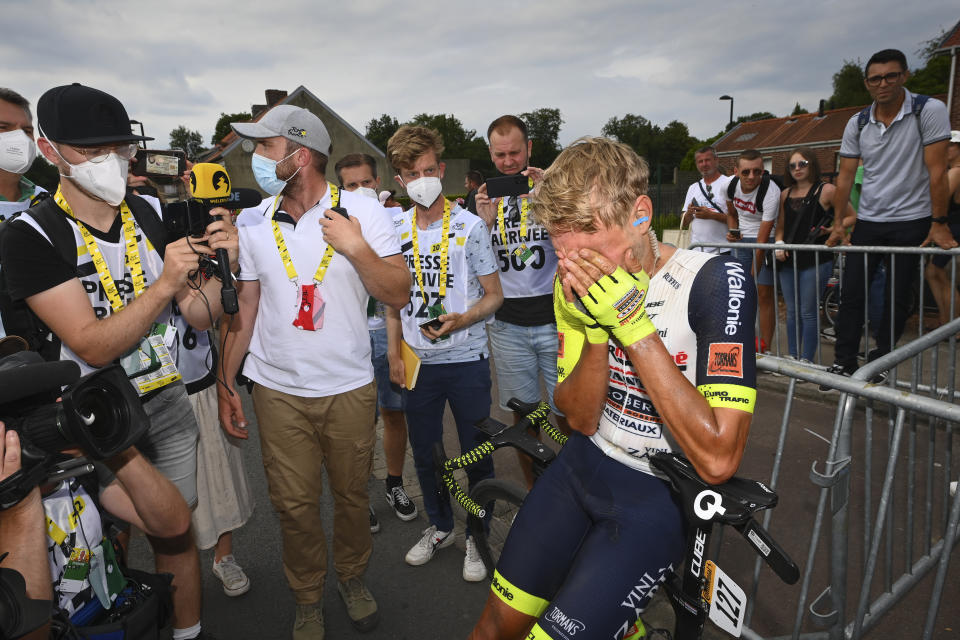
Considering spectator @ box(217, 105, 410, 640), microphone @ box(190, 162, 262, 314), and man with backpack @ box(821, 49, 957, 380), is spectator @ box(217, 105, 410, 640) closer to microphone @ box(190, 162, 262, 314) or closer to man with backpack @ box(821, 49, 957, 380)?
microphone @ box(190, 162, 262, 314)

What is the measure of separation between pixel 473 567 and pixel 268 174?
256 centimetres

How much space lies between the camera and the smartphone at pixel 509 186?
3.92 metres

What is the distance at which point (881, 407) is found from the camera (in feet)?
15.9

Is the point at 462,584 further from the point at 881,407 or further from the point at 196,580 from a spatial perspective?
the point at 881,407

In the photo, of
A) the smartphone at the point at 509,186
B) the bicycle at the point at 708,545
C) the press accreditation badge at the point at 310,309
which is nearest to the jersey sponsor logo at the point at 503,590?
the bicycle at the point at 708,545

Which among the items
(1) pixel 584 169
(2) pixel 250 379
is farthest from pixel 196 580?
(1) pixel 584 169

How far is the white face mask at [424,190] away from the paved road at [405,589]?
2282 millimetres

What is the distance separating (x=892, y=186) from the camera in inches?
194

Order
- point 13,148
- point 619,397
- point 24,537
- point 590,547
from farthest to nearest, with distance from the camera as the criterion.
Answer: point 13,148 < point 619,397 < point 590,547 < point 24,537

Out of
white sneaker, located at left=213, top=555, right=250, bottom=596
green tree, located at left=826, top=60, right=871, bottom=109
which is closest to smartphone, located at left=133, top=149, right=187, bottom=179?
white sneaker, located at left=213, top=555, right=250, bottom=596

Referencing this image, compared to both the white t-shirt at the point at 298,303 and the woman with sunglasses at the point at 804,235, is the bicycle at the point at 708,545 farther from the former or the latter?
the woman with sunglasses at the point at 804,235

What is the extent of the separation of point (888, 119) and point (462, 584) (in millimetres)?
5267

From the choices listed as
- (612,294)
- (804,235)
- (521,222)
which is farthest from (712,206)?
(612,294)

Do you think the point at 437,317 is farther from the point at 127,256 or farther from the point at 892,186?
the point at 892,186
